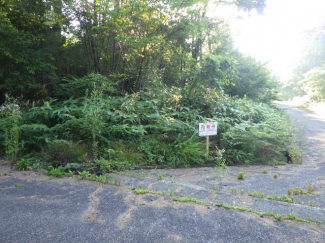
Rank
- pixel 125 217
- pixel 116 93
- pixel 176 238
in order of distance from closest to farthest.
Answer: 1. pixel 176 238
2. pixel 125 217
3. pixel 116 93

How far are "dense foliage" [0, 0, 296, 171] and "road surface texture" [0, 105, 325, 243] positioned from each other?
78 centimetres

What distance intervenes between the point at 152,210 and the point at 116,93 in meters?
6.08

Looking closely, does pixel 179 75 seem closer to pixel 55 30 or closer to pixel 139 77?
pixel 139 77

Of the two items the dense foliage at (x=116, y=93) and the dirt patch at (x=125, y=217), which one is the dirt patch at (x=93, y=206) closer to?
the dirt patch at (x=125, y=217)

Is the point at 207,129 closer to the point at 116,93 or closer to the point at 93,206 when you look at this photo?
the point at 93,206

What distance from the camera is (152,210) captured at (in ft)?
10.2

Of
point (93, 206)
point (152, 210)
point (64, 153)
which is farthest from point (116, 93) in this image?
point (152, 210)

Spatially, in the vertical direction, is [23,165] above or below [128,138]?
below

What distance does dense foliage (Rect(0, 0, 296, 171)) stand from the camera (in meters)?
5.61

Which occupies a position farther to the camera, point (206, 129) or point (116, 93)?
point (116, 93)

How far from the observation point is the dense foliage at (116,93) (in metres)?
5.61

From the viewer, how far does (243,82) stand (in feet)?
43.1

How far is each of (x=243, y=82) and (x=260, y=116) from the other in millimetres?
4815

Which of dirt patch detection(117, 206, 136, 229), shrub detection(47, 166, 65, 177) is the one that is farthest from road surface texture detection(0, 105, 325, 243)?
shrub detection(47, 166, 65, 177)
